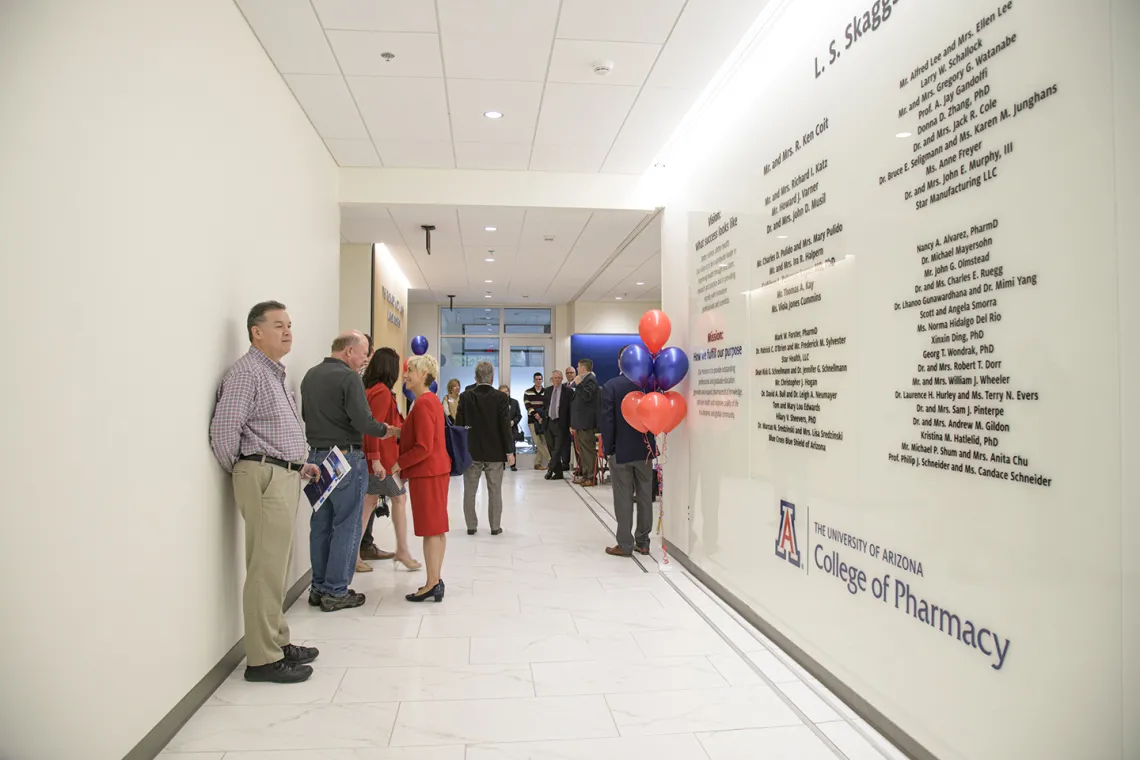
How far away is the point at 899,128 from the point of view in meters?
2.72

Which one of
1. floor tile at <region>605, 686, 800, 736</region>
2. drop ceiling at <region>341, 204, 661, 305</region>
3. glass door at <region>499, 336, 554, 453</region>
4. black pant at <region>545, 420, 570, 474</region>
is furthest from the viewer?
glass door at <region>499, 336, 554, 453</region>

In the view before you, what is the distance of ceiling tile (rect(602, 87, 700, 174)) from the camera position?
486cm

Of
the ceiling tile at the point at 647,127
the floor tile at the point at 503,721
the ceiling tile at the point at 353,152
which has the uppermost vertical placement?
the ceiling tile at the point at 647,127

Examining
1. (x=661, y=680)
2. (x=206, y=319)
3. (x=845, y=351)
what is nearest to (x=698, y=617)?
(x=661, y=680)

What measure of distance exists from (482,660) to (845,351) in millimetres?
2316

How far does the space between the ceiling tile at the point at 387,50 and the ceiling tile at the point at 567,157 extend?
154cm

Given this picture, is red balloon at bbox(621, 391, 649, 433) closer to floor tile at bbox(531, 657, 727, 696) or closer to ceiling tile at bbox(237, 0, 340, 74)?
floor tile at bbox(531, 657, 727, 696)

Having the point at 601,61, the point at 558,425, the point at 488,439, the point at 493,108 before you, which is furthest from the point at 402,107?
the point at 558,425

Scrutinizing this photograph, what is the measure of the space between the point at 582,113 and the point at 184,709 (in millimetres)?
4276

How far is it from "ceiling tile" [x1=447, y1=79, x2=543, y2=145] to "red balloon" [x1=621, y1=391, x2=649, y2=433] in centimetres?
217

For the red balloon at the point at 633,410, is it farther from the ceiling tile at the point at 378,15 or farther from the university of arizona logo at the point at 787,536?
the ceiling tile at the point at 378,15

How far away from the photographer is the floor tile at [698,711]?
289cm

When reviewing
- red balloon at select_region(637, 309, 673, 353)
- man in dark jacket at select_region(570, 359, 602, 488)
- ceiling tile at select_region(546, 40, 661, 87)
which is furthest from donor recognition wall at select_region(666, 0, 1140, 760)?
man in dark jacket at select_region(570, 359, 602, 488)

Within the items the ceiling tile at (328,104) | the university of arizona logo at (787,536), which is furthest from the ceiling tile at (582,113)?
the university of arizona logo at (787,536)
